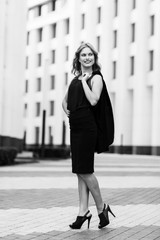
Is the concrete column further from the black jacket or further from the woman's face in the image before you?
the black jacket

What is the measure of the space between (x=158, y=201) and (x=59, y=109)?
1880 inches

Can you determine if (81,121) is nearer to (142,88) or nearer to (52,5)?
(142,88)

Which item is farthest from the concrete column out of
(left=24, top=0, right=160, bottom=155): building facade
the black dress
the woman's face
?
the black dress

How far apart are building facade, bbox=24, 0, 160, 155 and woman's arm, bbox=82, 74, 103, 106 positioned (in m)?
32.1

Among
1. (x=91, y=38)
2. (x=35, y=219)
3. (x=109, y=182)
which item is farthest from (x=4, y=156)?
(x=91, y=38)

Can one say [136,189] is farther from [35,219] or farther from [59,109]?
[59,109]

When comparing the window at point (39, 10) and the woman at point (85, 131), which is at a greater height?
the window at point (39, 10)

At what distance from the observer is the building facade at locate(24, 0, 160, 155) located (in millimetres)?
42969

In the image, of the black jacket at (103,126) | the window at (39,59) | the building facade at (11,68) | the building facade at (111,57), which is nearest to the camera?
the black jacket at (103,126)

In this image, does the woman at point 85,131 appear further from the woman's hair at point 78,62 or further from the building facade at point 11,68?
the building facade at point 11,68

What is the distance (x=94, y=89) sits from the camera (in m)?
5.44

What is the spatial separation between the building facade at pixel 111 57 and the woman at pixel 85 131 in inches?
1264

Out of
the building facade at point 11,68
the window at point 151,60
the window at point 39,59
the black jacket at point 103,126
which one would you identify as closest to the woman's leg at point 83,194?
the black jacket at point 103,126

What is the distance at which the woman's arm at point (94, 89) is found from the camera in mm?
5375
